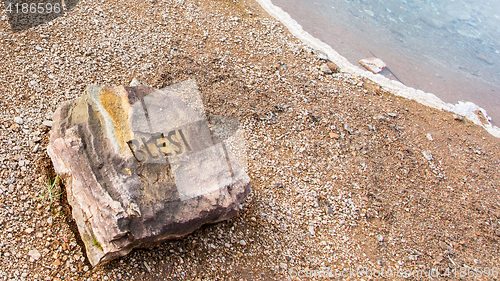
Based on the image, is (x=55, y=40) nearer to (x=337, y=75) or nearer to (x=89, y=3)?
(x=89, y=3)

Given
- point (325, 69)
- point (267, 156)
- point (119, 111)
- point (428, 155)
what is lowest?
point (428, 155)

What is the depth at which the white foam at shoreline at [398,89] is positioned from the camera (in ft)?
19.7

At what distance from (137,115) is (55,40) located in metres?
2.52

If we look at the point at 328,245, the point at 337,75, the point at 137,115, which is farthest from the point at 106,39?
the point at 328,245

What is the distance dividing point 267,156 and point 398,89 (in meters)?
3.36

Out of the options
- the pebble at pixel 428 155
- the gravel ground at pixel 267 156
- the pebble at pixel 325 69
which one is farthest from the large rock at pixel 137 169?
the pebble at pixel 428 155

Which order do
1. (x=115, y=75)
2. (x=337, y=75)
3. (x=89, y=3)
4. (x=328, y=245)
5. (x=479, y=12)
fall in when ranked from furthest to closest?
(x=479, y=12) → (x=337, y=75) → (x=89, y=3) → (x=115, y=75) → (x=328, y=245)

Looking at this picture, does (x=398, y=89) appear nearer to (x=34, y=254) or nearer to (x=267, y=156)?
(x=267, y=156)

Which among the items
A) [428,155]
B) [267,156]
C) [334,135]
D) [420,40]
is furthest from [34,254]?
[420,40]

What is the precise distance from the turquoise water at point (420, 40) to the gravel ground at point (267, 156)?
1203mm

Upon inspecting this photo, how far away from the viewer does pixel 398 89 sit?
6.04 m

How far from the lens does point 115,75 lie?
4.54 meters

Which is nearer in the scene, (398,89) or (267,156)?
(267,156)

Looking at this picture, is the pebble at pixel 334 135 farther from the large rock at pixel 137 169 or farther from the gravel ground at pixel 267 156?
the large rock at pixel 137 169
